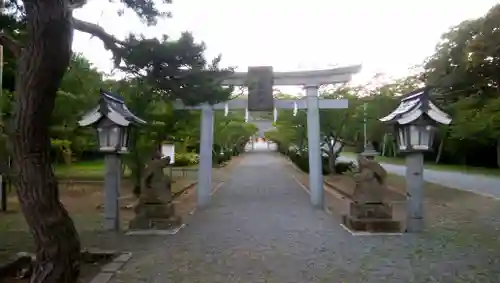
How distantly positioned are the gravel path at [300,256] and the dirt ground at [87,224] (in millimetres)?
496

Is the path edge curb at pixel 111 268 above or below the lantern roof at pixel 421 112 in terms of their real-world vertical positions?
below

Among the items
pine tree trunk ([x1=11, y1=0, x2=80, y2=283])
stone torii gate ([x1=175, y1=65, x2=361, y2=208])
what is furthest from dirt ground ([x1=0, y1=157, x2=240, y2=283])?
pine tree trunk ([x1=11, y1=0, x2=80, y2=283])

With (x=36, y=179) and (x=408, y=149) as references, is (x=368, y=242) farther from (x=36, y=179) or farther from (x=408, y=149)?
(x=36, y=179)

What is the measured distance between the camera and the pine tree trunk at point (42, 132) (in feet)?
12.0

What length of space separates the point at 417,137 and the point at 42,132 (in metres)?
6.81

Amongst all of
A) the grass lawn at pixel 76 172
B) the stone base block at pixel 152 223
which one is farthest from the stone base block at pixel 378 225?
the grass lawn at pixel 76 172

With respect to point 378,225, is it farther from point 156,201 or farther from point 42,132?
point 42,132

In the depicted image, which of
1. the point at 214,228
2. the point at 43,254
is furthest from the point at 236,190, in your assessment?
the point at 43,254

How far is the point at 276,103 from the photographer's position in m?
13.9

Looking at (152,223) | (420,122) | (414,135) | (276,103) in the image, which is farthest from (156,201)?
(276,103)

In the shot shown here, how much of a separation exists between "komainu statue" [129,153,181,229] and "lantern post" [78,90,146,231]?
0.47 metres

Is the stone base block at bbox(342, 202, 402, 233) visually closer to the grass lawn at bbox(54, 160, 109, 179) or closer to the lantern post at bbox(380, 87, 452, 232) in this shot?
the lantern post at bbox(380, 87, 452, 232)

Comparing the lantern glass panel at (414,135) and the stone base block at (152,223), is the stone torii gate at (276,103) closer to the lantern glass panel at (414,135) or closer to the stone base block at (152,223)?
the stone base block at (152,223)

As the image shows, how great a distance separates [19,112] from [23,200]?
67 cm
